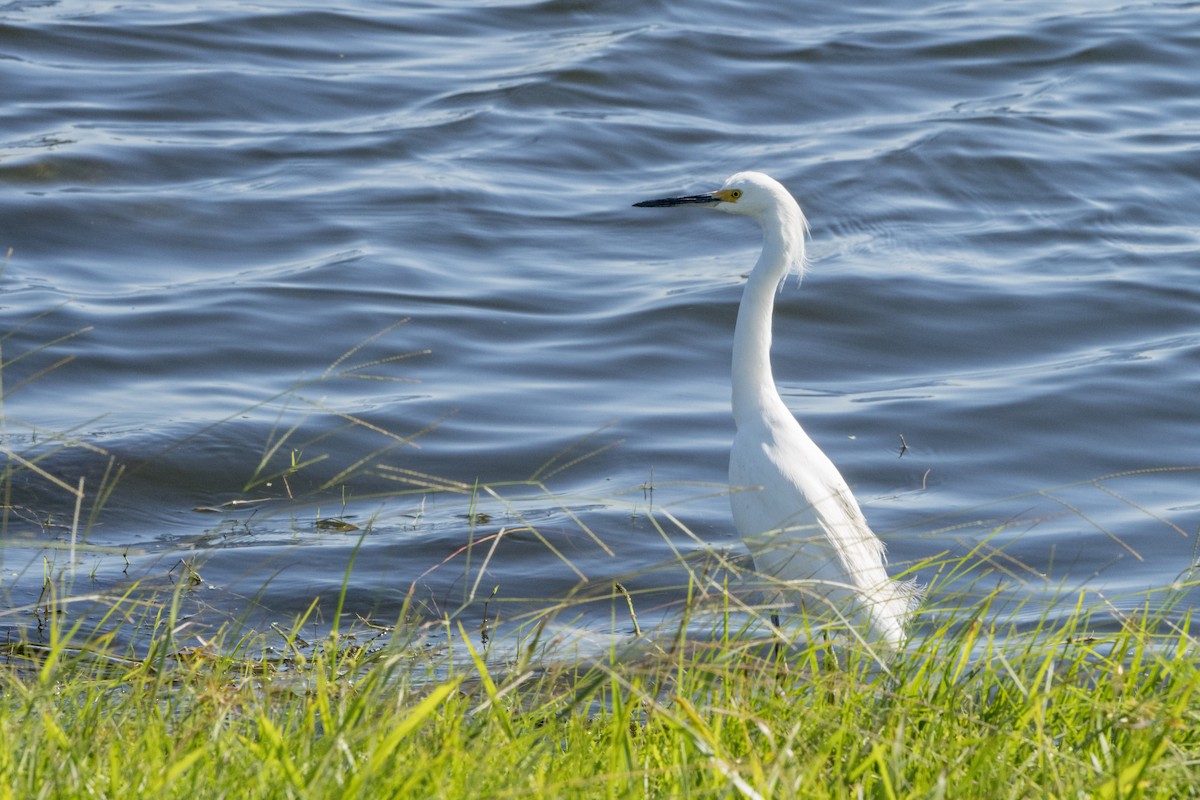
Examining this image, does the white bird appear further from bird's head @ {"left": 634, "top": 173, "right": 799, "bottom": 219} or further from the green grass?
the green grass

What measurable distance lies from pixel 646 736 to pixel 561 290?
6.57m

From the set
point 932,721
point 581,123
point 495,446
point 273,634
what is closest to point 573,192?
point 581,123

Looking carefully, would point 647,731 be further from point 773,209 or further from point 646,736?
point 773,209

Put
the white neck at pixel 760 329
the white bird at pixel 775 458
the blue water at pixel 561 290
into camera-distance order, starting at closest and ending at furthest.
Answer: the white bird at pixel 775 458 < the white neck at pixel 760 329 < the blue water at pixel 561 290

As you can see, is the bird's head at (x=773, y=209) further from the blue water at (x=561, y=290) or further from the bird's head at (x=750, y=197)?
the blue water at (x=561, y=290)

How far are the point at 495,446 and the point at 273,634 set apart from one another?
2.36 metres

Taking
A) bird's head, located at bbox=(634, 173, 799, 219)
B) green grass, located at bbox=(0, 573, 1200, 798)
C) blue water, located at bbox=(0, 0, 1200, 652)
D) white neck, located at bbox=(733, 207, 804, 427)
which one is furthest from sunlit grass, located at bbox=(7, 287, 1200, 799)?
bird's head, located at bbox=(634, 173, 799, 219)

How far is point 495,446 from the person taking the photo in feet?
22.9

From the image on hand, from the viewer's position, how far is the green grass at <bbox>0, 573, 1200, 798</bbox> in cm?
234

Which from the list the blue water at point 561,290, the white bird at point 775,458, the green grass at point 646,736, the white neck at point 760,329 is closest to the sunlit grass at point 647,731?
the green grass at point 646,736

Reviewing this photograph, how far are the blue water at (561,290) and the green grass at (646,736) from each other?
344 millimetres

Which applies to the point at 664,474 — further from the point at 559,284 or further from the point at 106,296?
the point at 106,296

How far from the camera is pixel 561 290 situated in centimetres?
936

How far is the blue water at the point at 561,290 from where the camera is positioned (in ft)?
19.1
